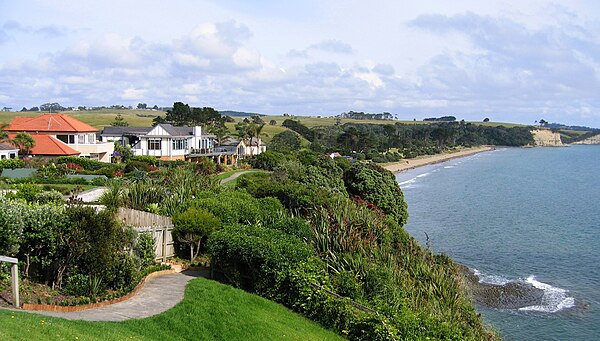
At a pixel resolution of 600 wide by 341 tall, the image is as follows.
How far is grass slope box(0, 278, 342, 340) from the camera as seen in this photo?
33.9ft

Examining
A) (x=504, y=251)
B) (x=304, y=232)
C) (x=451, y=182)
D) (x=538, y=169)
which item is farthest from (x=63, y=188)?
(x=538, y=169)

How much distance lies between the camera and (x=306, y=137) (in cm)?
15025

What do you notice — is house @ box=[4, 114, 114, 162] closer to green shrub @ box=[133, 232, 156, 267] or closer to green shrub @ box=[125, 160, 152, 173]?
green shrub @ box=[125, 160, 152, 173]

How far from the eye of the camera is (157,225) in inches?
784

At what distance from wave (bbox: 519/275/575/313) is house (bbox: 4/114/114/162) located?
40.5 metres

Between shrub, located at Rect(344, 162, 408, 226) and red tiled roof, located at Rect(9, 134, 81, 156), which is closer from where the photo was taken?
shrub, located at Rect(344, 162, 408, 226)

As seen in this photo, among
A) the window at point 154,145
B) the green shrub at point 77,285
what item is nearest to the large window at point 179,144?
the window at point 154,145

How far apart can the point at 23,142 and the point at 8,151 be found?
7.70 ft

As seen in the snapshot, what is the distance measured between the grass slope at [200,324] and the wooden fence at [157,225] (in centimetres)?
307

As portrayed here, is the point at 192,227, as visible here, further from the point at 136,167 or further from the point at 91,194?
the point at 136,167

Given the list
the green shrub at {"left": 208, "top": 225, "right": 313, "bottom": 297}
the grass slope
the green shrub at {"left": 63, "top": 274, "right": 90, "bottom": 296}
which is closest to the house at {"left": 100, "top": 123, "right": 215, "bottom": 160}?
the green shrub at {"left": 208, "top": 225, "right": 313, "bottom": 297}

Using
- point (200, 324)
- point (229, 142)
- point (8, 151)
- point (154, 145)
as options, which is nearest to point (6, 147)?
point (8, 151)

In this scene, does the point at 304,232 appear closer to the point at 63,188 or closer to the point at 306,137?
the point at 63,188

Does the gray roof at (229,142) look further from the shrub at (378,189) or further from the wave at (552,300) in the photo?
the wave at (552,300)
